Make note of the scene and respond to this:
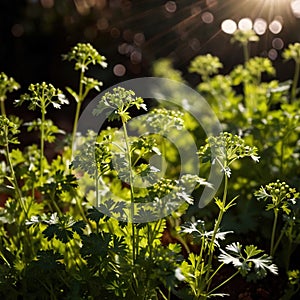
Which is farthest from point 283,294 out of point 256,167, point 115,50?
point 115,50

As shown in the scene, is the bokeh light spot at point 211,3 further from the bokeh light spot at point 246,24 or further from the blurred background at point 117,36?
the bokeh light spot at point 246,24

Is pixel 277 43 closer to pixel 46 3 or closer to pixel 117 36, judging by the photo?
pixel 117 36

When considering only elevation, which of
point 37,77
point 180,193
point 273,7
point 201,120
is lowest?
point 180,193

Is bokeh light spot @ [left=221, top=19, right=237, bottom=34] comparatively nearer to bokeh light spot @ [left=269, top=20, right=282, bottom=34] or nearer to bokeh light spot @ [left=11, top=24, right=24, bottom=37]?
bokeh light spot @ [left=269, top=20, right=282, bottom=34]

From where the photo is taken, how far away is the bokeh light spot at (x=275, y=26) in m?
4.53

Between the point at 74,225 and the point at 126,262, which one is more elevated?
the point at 74,225

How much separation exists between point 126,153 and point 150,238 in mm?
280

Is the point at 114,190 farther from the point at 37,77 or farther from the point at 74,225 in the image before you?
the point at 37,77

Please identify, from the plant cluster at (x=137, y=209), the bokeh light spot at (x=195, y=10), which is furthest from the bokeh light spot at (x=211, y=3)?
the plant cluster at (x=137, y=209)

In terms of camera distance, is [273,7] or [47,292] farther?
[273,7]

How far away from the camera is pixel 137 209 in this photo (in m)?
1.72

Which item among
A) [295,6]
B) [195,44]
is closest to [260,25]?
[295,6]

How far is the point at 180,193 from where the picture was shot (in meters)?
1.54

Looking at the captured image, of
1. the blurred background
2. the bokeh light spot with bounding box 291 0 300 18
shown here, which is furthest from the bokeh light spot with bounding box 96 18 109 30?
the bokeh light spot with bounding box 291 0 300 18
